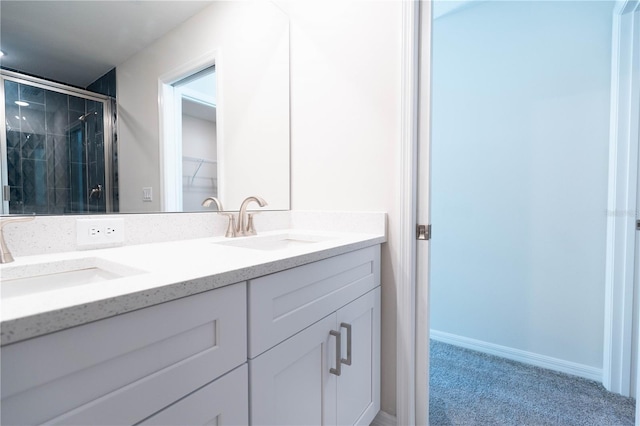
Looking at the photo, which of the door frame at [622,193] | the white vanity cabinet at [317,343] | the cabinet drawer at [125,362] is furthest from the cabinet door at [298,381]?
the door frame at [622,193]

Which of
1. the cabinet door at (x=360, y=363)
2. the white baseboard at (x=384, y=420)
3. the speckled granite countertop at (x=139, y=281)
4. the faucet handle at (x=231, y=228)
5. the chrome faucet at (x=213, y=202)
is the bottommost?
the white baseboard at (x=384, y=420)

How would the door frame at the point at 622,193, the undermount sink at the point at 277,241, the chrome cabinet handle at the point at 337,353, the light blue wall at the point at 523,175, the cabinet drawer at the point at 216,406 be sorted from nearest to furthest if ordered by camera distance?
the cabinet drawer at the point at 216,406 < the chrome cabinet handle at the point at 337,353 < the undermount sink at the point at 277,241 < the door frame at the point at 622,193 < the light blue wall at the point at 523,175

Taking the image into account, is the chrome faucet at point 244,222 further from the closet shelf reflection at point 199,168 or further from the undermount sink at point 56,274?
the undermount sink at point 56,274

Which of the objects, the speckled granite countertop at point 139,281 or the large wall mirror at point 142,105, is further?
the large wall mirror at point 142,105

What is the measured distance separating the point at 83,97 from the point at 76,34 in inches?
7.7

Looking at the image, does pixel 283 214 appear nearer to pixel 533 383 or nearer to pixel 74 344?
pixel 74 344

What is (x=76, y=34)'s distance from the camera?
0.90 meters

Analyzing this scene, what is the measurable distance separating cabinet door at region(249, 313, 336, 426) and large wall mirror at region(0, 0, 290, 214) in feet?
2.30

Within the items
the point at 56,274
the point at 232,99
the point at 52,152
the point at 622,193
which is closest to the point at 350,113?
the point at 232,99

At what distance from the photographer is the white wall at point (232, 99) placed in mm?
1015

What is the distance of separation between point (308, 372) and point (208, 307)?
1.44 ft

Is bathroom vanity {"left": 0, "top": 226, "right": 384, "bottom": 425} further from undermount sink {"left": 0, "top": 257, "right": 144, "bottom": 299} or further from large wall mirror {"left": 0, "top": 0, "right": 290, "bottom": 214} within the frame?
large wall mirror {"left": 0, "top": 0, "right": 290, "bottom": 214}

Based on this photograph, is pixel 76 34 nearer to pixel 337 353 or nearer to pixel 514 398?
pixel 337 353

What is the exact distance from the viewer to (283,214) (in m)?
1.53
